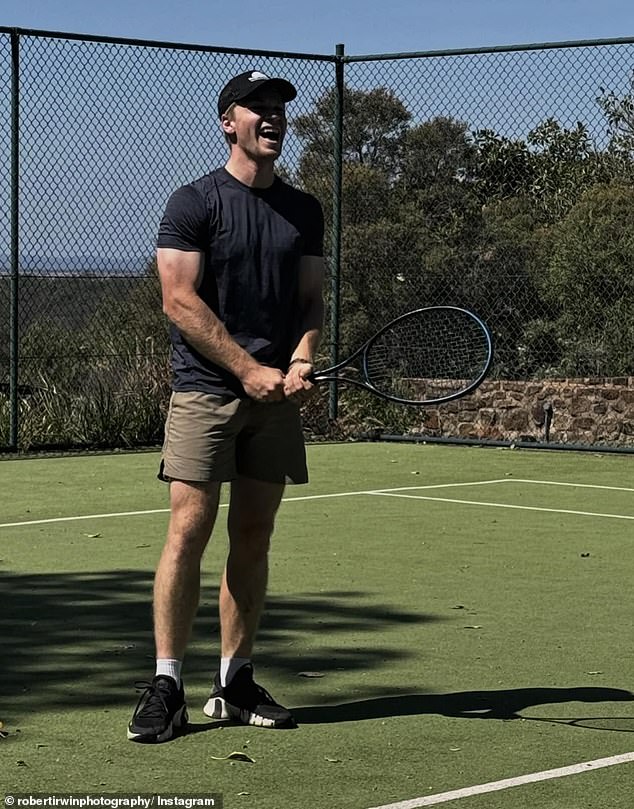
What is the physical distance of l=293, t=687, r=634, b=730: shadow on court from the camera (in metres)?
5.45

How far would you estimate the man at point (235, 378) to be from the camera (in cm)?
514

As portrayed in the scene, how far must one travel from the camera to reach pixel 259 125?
17.1 ft

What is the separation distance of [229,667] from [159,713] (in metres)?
0.35

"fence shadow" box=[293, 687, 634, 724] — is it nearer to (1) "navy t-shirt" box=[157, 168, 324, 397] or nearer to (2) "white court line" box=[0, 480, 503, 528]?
(1) "navy t-shirt" box=[157, 168, 324, 397]

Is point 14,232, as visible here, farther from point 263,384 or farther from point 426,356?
point 263,384

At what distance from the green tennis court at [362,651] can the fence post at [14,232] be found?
7.23ft

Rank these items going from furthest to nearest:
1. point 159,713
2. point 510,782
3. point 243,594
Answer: point 243,594
point 159,713
point 510,782

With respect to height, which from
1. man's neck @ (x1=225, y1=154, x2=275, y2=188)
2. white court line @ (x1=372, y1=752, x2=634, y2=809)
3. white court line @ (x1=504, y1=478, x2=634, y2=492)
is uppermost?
man's neck @ (x1=225, y1=154, x2=275, y2=188)

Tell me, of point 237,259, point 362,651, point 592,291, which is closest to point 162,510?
point 362,651

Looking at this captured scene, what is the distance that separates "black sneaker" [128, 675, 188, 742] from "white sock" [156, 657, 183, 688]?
1cm

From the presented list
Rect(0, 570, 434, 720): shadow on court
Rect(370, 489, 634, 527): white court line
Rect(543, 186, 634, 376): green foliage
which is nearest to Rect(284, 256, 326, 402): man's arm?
Rect(0, 570, 434, 720): shadow on court

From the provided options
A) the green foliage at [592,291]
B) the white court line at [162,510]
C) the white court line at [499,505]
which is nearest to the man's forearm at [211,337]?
the white court line at [162,510]

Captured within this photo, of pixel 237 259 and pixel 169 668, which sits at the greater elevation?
pixel 237 259

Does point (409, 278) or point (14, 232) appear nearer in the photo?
point (14, 232)
